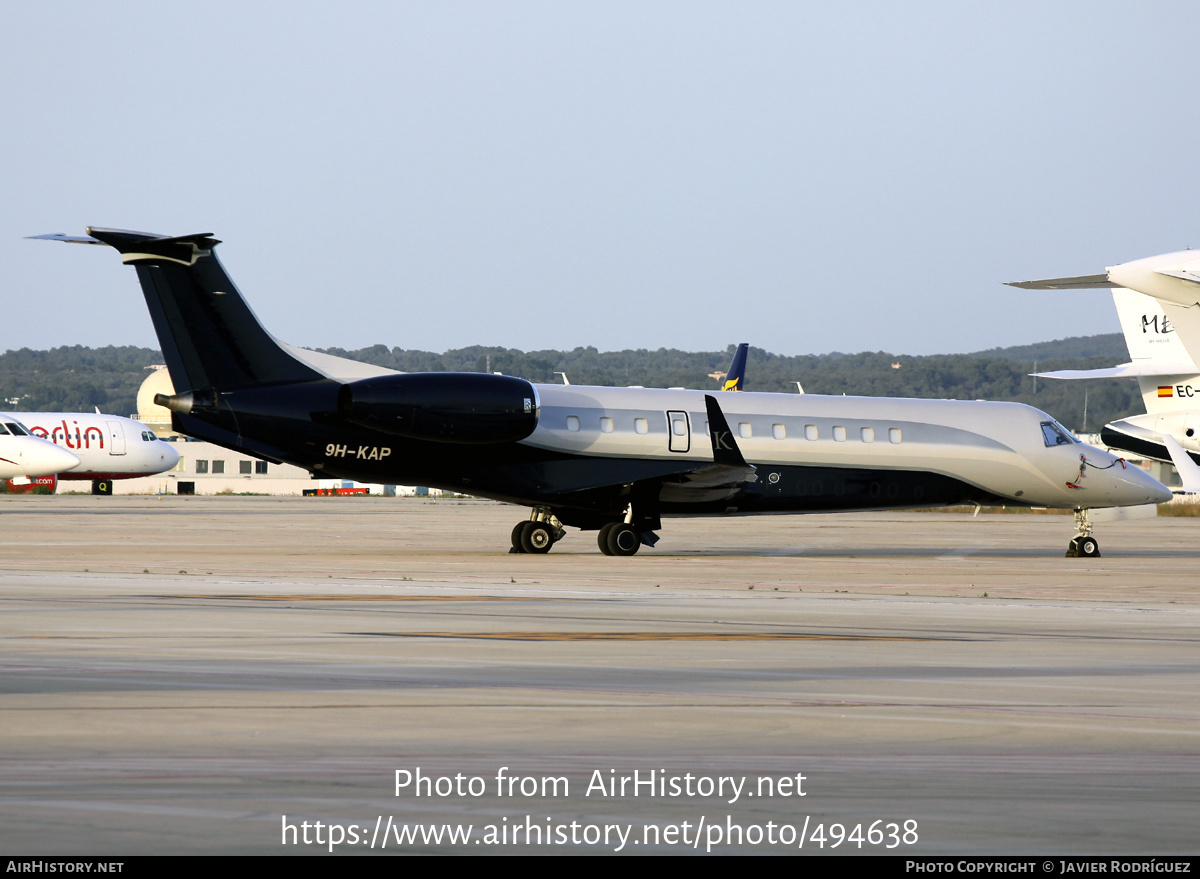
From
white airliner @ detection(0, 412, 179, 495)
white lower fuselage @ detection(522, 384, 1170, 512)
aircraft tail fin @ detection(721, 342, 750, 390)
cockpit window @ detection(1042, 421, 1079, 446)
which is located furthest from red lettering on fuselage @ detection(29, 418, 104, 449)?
cockpit window @ detection(1042, 421, 1079, 446)

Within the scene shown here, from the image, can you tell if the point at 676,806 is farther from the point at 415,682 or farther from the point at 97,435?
the point at 97,435

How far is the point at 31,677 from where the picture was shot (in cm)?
822

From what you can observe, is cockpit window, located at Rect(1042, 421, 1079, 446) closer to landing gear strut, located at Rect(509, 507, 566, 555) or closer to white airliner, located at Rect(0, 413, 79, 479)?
landing gear strut, located at Rect(509, 507, 566, 555)

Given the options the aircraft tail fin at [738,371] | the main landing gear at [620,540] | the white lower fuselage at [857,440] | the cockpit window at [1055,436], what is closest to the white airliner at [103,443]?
the aircraft tail fin at [738,371]

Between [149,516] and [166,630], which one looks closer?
[166,630]

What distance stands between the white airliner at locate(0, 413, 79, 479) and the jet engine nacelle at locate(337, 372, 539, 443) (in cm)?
2822

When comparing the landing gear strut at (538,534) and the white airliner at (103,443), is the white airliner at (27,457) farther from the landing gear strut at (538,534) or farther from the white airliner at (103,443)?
the landing gear strut at (538,534)

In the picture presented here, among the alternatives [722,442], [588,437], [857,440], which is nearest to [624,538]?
[588,437]

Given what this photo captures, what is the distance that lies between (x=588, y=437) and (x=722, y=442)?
2327mm

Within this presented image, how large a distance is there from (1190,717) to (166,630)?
7081 mm

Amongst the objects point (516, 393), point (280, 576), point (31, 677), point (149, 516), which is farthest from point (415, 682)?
point (149, 516)

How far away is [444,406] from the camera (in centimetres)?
2419

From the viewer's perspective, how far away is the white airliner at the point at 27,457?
160ft

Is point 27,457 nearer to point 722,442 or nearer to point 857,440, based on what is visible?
point 722,442
